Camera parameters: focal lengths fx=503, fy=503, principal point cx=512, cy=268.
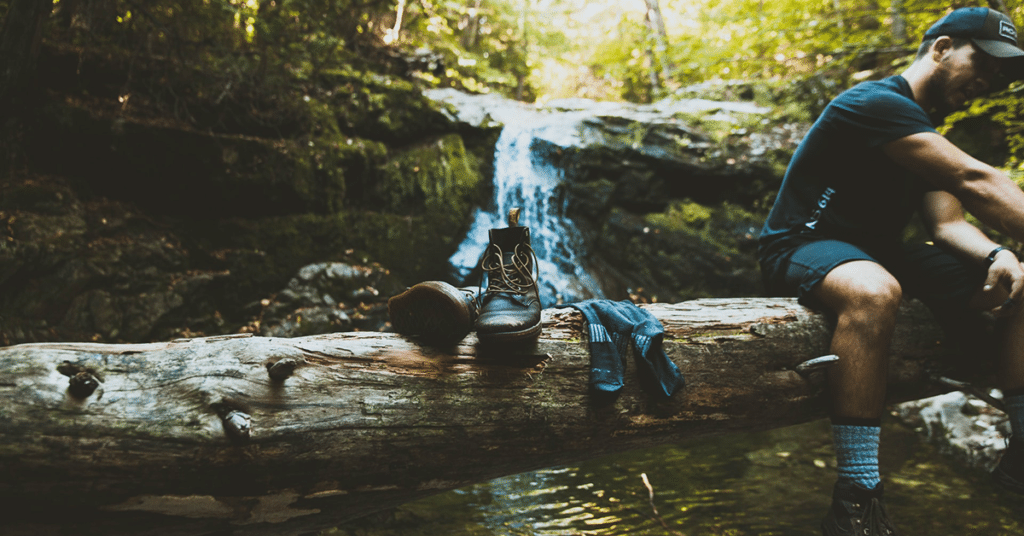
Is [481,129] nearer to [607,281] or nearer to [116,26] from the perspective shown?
[607,281]

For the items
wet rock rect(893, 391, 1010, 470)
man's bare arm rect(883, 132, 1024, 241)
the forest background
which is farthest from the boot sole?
the forest background

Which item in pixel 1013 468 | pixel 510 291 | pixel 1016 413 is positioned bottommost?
pixel 1013 468

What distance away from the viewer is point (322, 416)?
5.49ft

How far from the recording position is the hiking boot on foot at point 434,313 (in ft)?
6.11

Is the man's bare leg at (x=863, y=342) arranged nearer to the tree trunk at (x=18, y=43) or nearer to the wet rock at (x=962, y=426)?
the wet rock at (x=962, y=426)

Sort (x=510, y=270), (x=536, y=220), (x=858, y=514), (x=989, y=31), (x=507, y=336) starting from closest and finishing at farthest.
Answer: (x=507, y=336), (x=858, y=514), (x=510, y=270), (x=989, y=31), (x=536, y=220)

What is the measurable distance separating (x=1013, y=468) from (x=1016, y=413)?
243 mm

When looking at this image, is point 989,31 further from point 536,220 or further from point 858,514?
point 536,220

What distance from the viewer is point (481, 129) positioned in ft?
A: 28.3

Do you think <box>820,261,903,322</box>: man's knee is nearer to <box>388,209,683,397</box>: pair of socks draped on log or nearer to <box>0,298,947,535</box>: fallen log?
<box>0,298,947,535</box>: fallen log

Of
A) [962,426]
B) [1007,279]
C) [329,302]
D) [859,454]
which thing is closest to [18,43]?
[329,302]

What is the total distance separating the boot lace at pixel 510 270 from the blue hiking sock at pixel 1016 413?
2.26 meters

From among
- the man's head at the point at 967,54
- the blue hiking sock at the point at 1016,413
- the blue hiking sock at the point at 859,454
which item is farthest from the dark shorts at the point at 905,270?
the man's head at the point at 967,54

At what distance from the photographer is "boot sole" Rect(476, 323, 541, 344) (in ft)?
6.08
